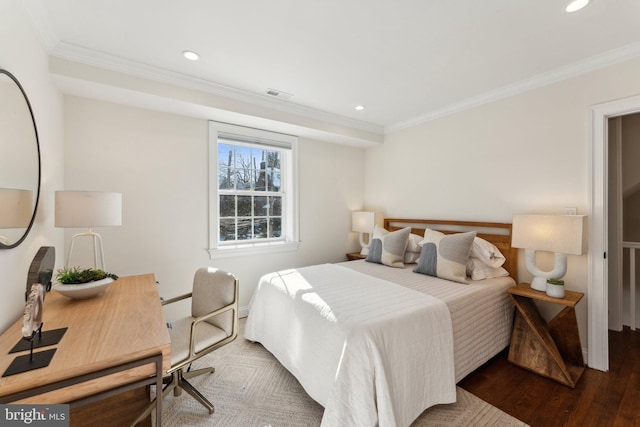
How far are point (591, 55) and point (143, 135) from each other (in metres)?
4.13

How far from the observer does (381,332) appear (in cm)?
158

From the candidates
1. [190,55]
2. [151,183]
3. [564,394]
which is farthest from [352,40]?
[564,394]

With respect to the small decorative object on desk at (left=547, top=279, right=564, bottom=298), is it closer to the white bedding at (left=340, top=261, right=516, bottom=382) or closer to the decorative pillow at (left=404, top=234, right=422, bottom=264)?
the white bedding at (left=340, top=261, right=516, bottom=382)

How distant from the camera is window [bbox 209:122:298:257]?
3.17 metres

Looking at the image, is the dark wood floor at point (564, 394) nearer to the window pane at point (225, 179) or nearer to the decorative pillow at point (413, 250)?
the decorative pillow at point (413, 250)

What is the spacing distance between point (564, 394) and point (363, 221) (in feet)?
8.73

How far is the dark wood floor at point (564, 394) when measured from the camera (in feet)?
5.62

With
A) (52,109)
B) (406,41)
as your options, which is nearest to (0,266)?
(52,109)

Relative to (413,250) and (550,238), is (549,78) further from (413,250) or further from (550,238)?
(413,250)

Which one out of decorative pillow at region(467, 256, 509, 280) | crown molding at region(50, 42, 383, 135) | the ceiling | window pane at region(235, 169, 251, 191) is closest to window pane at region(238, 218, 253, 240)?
window pane at region(235, 169, 251, 191)

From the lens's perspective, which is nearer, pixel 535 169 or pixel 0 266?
pixel 0 266

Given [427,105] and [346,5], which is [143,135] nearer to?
[346,5]

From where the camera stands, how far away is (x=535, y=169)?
8.49 feet

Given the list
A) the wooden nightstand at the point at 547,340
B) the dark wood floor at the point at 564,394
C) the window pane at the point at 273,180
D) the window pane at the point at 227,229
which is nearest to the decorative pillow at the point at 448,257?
the wooden nightstand at the point at 547,340
